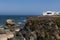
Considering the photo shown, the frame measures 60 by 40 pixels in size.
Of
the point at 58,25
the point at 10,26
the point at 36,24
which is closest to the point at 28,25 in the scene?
the point at 36,24

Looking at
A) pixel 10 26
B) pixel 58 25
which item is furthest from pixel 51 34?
pixel 10 26

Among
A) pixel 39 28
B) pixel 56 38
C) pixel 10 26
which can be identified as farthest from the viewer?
pixel 10 26

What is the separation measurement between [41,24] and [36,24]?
773 mm

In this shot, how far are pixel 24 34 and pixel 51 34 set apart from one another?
282cm

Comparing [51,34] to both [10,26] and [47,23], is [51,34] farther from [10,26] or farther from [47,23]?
[10,26]

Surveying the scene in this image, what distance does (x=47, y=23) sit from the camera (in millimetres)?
23594

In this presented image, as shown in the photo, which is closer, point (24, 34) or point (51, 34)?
point (51, 34)

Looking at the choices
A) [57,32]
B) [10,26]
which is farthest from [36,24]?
[10,26]

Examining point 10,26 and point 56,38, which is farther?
point 10,26

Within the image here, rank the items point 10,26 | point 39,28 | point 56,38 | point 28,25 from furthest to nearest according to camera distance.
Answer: point 10,26 < point 28,25 < point 39,28 < point 56,38

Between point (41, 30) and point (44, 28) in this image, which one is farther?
point (44, 28)

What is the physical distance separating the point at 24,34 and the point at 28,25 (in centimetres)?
224

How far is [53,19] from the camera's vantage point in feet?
80.0

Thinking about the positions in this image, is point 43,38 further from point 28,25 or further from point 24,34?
point 28,25
